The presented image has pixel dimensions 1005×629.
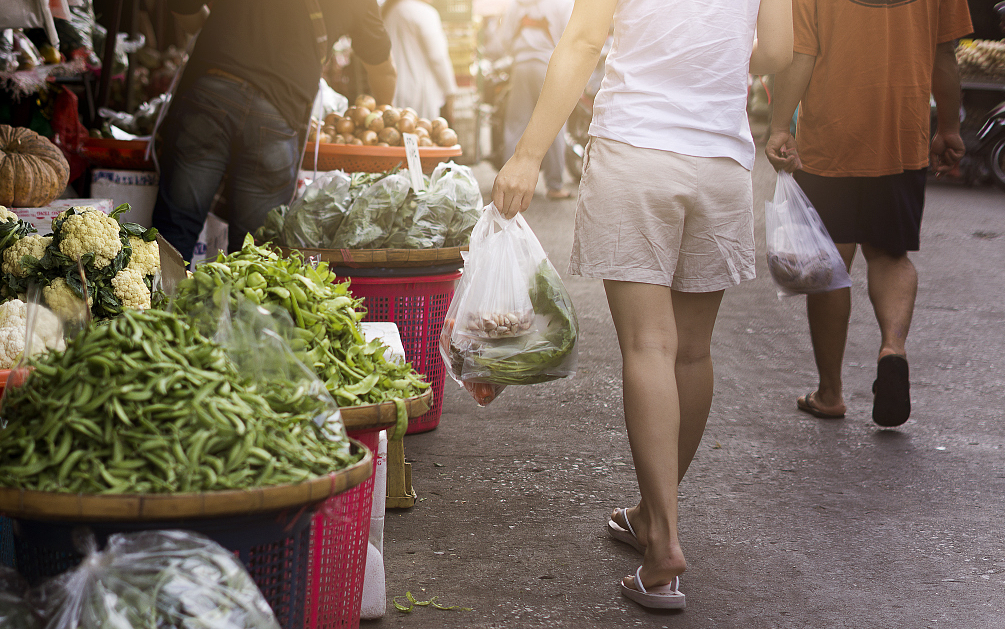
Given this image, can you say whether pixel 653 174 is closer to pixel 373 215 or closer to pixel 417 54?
pixel 373 215

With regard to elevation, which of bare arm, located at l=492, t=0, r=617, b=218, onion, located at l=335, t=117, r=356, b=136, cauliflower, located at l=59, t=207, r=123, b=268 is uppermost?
bare arm, located at l=492, t=0, r=617, b=218

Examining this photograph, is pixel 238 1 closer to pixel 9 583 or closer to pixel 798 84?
pixel 798 84

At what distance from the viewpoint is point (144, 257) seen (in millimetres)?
2951

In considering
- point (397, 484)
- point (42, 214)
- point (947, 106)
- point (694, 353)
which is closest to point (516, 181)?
point (694, 353)

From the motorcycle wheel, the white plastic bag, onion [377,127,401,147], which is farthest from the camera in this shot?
the motorcycle wheel

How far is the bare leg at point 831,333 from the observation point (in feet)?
13.2

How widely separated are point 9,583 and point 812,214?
10.6ft

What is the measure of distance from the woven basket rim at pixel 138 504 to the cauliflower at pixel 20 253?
157cm

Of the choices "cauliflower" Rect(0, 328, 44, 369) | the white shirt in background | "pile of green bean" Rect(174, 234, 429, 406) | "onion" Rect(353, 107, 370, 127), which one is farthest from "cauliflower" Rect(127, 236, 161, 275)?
the white shirt in background

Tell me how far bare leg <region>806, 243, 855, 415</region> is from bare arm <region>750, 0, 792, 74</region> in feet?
5.09

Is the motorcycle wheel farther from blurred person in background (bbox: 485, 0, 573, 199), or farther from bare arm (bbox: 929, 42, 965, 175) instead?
bare arm (bbox: 929, 42, 965, 175)

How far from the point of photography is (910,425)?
4.14m

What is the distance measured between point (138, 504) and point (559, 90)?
1561 millimetres

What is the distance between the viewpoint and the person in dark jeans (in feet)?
13.4
